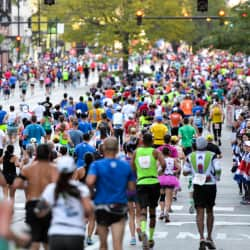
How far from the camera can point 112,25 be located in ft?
259

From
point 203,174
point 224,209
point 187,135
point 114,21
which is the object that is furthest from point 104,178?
point 114,21

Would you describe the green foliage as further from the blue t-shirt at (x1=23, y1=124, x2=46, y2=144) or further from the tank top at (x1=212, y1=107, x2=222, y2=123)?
the blue t-shirt at (x1=23, y1=124, x2=46, y2=144)

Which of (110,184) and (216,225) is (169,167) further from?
(110,184)

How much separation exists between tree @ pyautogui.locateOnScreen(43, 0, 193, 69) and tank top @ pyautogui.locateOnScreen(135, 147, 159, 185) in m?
62.7

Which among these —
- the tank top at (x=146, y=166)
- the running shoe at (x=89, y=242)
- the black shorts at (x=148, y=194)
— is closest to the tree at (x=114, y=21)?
the running shoe at (x=89, y=242)

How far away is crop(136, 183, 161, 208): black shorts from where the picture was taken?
15844 mm

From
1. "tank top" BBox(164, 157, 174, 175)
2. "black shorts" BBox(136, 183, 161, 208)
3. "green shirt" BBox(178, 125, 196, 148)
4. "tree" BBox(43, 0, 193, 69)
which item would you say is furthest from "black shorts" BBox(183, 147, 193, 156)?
"tree" BBox(43, 0, 193, 69)

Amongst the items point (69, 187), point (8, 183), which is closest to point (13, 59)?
point (8, 183)

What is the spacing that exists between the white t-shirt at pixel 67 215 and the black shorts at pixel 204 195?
5.32 m

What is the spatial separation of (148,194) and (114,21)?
210ft

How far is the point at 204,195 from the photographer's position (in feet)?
52.2

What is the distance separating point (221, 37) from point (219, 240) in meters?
23.8

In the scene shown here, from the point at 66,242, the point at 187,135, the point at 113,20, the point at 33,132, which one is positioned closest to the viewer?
the point at 66,242

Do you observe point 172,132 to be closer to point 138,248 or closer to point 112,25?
point 138,248
